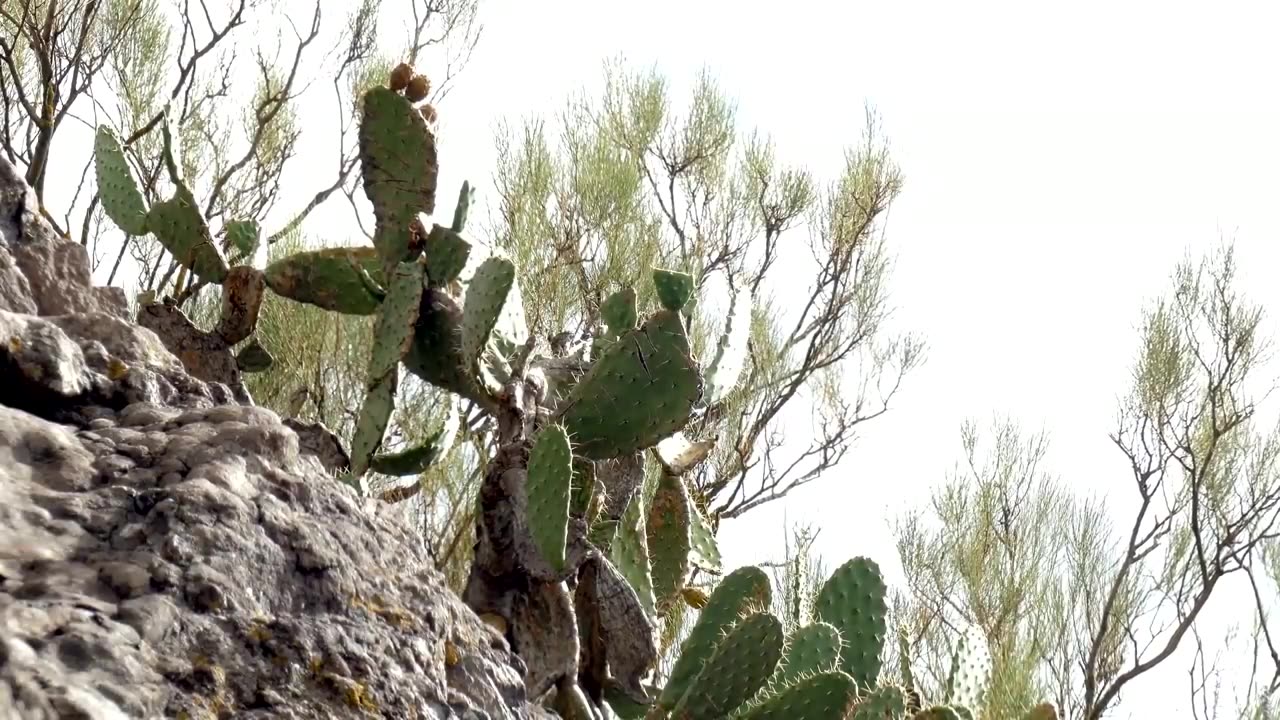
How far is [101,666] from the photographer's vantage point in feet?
2.64

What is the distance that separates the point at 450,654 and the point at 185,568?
246 mm

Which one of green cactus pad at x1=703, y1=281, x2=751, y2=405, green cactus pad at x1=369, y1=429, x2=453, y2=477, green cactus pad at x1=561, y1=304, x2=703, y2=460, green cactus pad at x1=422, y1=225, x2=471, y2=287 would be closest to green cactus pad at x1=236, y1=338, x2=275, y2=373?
green cactus pad at x1=369, y1=429, x2=453, y2=477

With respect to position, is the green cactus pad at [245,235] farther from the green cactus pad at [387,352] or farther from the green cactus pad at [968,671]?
the green cactus pad at [968,671]

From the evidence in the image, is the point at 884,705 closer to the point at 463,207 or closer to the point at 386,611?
the point at 386,611

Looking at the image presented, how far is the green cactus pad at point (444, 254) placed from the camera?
76.0 inches

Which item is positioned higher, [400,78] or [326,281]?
[400,78]

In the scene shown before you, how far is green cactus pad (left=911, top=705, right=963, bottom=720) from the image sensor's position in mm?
1499

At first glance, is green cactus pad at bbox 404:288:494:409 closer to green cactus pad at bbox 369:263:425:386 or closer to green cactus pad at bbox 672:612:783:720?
green cactus pad at bbox 369:263:425:386

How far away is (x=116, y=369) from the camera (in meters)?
1.20

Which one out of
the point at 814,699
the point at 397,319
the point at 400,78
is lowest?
the point at 814,699

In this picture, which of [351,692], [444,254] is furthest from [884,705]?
[444,254]

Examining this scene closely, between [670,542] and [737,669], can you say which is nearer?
[737,669]

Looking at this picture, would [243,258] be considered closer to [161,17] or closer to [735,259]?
[161,17]

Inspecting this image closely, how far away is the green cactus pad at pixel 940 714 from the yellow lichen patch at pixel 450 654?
2.14 ft
